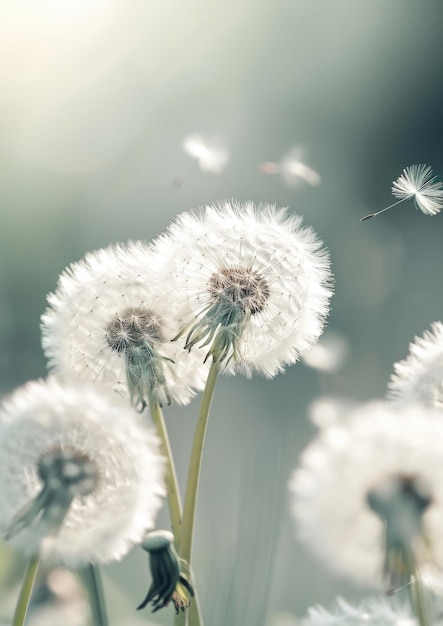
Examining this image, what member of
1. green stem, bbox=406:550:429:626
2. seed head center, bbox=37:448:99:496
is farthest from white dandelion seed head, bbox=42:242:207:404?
green stem, bbox=406:550:429:626

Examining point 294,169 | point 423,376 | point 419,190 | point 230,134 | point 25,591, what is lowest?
point 25,591

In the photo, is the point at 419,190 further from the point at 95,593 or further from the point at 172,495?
the point at 95,593

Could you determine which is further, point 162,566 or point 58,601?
point 58,601

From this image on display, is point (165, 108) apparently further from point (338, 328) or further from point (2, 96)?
point (338, 328)

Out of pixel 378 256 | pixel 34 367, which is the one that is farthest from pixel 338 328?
pixel 34 367

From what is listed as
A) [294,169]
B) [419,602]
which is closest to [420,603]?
[419,602]

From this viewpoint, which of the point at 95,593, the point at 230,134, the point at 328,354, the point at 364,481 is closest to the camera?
the point at 364,481

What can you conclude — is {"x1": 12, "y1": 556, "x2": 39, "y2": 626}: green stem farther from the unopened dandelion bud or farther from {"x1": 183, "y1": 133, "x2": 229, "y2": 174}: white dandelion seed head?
{"x1": 183, "y1": 133, "x2": 229, "y2": 174}: white dandelion seed head
